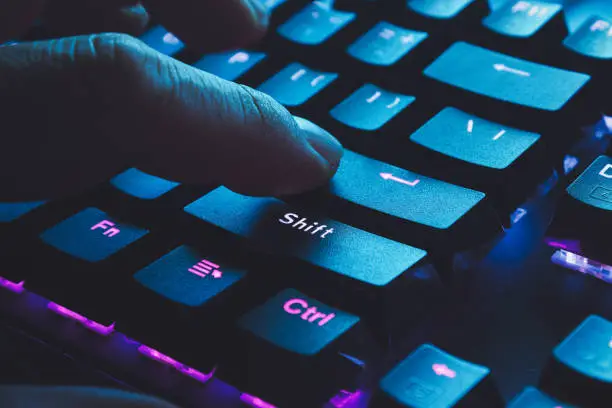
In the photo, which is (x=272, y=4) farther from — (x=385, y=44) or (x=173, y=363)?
(x=173, y=363)

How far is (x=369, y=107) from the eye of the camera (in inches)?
30.3

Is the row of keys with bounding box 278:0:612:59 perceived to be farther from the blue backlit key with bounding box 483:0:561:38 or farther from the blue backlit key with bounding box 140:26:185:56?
the blue backlit key with bounding box 140:26:185:56

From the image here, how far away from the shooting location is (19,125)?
2.22 ft

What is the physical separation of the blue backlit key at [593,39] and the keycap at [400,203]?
8.2 inches

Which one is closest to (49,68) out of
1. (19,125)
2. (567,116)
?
(19,125)

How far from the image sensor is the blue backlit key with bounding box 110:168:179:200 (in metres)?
0.73

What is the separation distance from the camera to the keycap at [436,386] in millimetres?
518

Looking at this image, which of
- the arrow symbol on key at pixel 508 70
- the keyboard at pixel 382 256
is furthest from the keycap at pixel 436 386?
the arrow symbol on key at pixel 508 70

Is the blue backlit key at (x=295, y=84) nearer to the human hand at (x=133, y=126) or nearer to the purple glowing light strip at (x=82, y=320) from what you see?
the human hand at (x=133, y=126)

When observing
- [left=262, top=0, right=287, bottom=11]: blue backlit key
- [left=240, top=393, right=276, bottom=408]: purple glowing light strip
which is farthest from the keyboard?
[left=262, top=0, right=287, bottom=11]: blue backlit key

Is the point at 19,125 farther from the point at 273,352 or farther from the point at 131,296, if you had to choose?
the point at 273,352

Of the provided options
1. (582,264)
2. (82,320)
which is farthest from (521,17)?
(82,320)

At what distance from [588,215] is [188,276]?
304 millimetres

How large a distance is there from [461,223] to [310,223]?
0.12 meters
